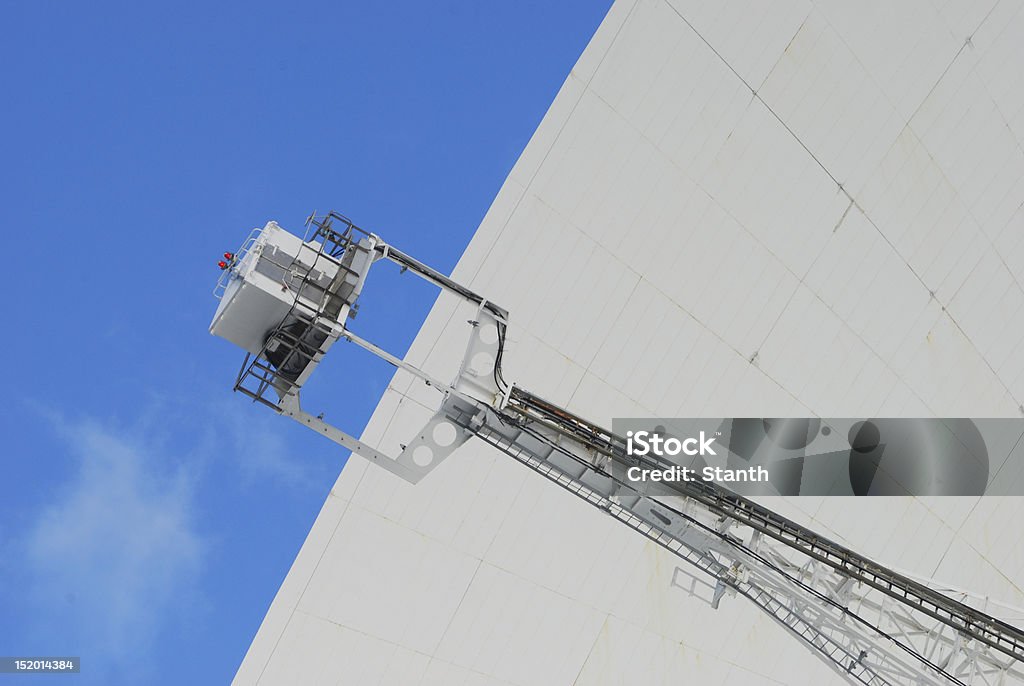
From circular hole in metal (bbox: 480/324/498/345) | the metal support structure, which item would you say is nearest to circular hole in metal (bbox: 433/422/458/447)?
the metal support structure

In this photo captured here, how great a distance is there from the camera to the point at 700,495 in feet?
55.5

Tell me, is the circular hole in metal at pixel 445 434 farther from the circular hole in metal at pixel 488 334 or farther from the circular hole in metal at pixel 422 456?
the circular hole in metal at pixel 488 334

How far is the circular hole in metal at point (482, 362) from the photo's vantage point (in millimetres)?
16266

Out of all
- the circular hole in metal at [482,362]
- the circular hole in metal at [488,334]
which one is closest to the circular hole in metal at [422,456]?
the circular hole in metal at [482,362]

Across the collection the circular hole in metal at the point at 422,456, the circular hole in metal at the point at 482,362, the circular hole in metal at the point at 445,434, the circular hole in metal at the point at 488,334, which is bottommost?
the circular hole in metal at the point at 422,456

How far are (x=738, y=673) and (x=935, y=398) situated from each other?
7.94 m

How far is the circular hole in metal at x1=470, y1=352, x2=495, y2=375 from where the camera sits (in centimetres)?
1627

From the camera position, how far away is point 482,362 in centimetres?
1633

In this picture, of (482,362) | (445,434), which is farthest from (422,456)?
(482,362)

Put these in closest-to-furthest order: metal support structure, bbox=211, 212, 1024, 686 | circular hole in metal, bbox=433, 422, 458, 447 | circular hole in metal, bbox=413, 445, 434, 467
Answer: metal support structure, bbox=211, 212, 1024, 686
circular hole in metal, bbox=433, 422, 458, 447
circular hole in metal, bbox=413, 445, 434, 467

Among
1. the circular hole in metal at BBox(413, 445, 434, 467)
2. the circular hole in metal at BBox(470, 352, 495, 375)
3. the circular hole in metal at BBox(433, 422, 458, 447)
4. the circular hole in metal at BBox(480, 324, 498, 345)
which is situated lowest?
the circular hole in metal at BBox(413, 445, 434, 467)

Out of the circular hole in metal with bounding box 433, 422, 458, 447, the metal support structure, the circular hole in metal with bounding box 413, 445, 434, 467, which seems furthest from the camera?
the circular hole in metal with bounding box 413, 445, 434, 467

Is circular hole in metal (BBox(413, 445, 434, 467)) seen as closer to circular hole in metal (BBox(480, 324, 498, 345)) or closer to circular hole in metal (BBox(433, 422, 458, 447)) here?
circular hole in metal (BBox(433, 422, 458, 447))

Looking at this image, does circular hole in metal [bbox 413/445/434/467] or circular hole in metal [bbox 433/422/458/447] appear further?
circular hole in metal [bbox 413/445/434/467]
